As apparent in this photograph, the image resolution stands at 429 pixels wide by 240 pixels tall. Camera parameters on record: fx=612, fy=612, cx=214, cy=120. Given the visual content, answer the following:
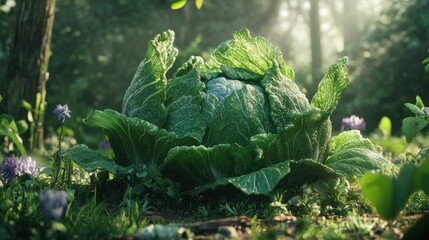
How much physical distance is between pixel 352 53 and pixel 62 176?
14891 millimetres

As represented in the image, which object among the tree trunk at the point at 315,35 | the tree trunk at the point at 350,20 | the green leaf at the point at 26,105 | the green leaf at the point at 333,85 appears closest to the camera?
the green leaf at the point at 333,85

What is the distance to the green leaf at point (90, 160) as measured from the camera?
4.20 metres

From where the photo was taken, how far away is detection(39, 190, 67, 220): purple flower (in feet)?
9.62

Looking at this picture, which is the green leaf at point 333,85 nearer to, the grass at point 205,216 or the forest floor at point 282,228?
the grass at point 205,216

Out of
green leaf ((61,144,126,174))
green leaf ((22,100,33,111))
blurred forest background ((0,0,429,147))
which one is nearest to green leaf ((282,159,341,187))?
green leaf ((61,144,126,174))

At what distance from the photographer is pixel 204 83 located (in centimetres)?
448

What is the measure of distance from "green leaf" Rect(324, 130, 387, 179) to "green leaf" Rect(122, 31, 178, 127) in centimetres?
132

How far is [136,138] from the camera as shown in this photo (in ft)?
14.2

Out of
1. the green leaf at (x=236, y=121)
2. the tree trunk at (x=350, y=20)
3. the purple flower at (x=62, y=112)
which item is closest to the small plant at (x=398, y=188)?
the green leaf at (x=236, y=121)

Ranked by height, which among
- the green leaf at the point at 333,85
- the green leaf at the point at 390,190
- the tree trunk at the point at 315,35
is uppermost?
the tree trunk at the point at 315,35

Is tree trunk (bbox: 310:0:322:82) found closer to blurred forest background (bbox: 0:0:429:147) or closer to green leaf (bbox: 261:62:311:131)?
blurred forest background (bbox: 0:0:429:147)

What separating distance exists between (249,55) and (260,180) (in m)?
1.24

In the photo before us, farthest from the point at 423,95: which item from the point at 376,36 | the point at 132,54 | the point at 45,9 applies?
the point at 45,9

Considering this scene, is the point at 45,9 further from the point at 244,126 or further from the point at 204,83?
the point at 244,126
